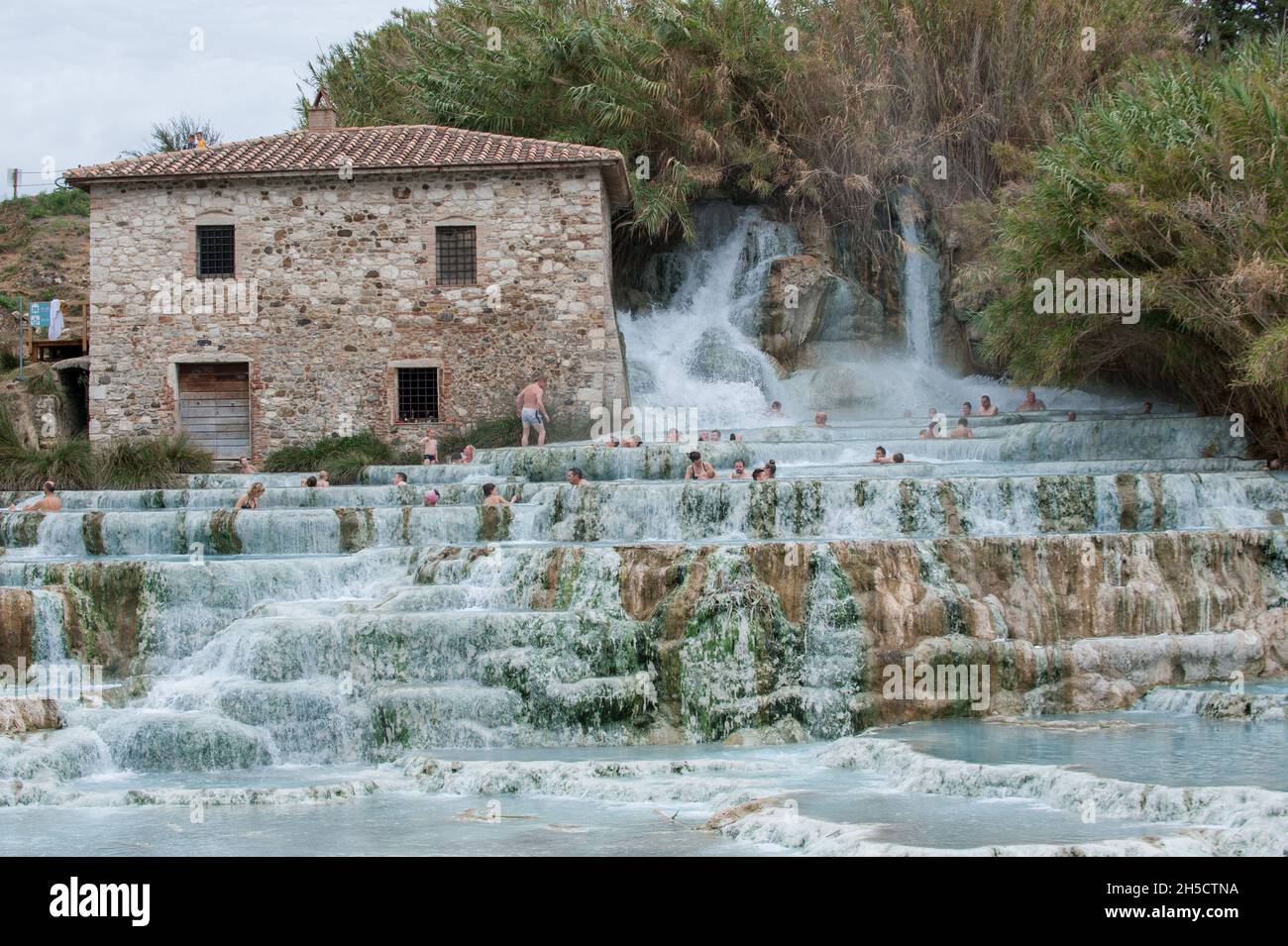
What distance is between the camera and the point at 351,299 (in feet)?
74.4

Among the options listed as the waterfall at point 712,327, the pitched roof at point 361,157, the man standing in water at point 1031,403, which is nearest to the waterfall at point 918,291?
the waterfall at point 712,327

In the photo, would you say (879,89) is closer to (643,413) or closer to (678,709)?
(643,413)

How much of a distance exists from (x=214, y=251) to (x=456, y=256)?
389cm

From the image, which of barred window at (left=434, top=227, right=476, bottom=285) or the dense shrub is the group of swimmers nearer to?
the dense shrub

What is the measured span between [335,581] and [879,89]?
17.1m

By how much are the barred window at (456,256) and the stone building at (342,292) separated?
3cm

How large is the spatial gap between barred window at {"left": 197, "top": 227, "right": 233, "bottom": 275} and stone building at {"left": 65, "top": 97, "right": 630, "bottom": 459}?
0.02 metres

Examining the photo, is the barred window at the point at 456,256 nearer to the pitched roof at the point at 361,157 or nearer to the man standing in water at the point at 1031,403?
the pitched roof at the point at 361,157

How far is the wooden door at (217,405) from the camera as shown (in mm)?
22797

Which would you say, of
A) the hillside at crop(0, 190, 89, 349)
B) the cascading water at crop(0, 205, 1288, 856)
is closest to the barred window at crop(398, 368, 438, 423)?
the cascading water at crop(0, 205, 1288, 856)

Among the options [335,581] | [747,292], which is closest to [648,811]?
[335,581]

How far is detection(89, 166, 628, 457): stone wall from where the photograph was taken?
22.4m

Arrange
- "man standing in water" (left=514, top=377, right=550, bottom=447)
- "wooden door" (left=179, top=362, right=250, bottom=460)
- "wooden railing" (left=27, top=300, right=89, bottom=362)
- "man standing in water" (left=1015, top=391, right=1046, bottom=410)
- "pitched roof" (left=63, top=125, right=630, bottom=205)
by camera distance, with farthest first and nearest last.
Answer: "wooden railing" (left=27, top=300, right=89, bottom=362), "man standing in water" (left=1015, top=391, right=1046, bottom=410), "wooden door" (left=179, top=362, right=250, bottom=460), "pitched roof" (left=63, top=125, right=630, bottom=205), "man standing in water" (left=514, top=377, right=550, bottom=447)

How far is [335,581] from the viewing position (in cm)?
1374
